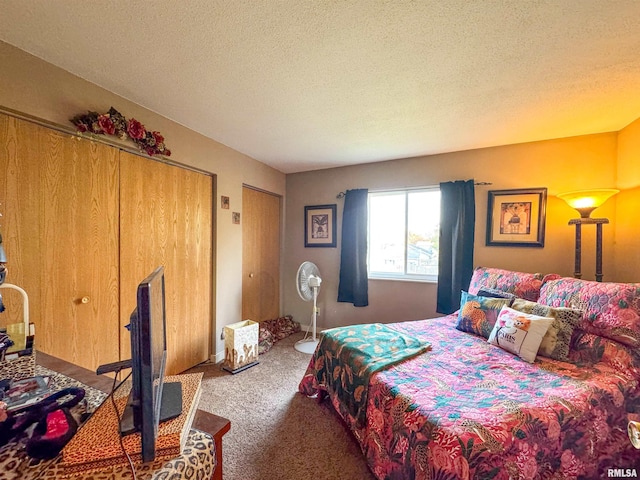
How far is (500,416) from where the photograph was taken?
3.49ft

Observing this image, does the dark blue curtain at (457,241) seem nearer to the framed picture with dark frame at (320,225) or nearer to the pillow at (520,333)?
the pillow at (520,333)

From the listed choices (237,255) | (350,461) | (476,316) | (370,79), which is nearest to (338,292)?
(237,255)

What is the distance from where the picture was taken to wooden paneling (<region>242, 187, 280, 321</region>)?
3.22 m

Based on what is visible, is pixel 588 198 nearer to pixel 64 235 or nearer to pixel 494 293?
pixel 494 293

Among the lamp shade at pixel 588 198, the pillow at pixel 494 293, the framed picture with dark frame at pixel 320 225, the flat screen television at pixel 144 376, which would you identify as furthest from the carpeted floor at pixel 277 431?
the lamp shade at pixel 588 198

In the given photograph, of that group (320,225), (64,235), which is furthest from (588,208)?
(64,235)

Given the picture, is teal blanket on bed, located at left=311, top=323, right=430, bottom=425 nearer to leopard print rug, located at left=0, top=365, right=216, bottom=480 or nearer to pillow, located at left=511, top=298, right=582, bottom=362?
pillow, located at left=511, top=298, right=582, bottom=362

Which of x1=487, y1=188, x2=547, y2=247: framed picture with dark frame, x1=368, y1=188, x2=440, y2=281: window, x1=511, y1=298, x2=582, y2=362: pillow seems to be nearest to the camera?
x1=511, y1=298, x2=582, y2=362: pillow

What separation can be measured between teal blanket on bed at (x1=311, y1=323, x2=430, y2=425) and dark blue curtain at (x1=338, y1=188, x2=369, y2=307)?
1198 millimetres

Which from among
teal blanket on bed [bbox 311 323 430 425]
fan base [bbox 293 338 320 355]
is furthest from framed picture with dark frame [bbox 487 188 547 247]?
fan base [bbox 293 338 320 355]

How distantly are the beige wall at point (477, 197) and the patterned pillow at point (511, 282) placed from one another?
1.53ft

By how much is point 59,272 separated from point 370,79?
89.7 inches

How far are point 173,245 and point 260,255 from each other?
1251mm

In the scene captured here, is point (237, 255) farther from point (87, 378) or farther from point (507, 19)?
point (507, 19)
